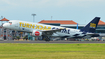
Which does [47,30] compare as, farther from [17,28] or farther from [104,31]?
[104,31]

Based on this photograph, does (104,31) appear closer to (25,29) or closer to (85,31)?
(85,31)

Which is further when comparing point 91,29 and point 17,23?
point 91,29
